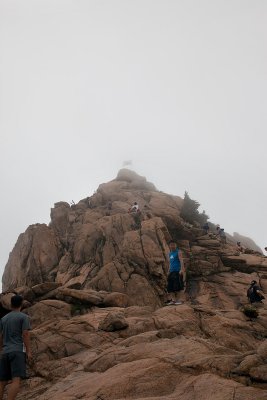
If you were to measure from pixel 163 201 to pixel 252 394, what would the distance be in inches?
1902

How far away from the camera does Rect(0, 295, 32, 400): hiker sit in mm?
9945

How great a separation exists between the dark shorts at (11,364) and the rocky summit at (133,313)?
1343 mm

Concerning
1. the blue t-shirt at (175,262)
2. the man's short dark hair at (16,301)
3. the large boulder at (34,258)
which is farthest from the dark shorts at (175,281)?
the large boulder at (34,258)

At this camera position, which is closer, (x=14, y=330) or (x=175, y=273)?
(x=14, y=330)

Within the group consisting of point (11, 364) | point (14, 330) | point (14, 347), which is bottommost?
point (11, 364)

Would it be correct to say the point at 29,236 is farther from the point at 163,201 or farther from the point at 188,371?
the point at 188,371

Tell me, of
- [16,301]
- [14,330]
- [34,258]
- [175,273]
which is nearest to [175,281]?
[175,273]

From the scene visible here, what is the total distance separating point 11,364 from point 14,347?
443 millimetres

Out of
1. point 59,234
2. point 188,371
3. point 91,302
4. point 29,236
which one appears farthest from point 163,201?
point 188,371

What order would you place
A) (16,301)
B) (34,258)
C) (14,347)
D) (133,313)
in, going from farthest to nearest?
(34,258), (133,313), (16,301), (14,347)

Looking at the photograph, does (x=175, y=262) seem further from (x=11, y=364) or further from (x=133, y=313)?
(x=11, y=364)

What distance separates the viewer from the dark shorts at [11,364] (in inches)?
392

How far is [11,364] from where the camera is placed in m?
9.98

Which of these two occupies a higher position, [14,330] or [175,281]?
[175,281]
